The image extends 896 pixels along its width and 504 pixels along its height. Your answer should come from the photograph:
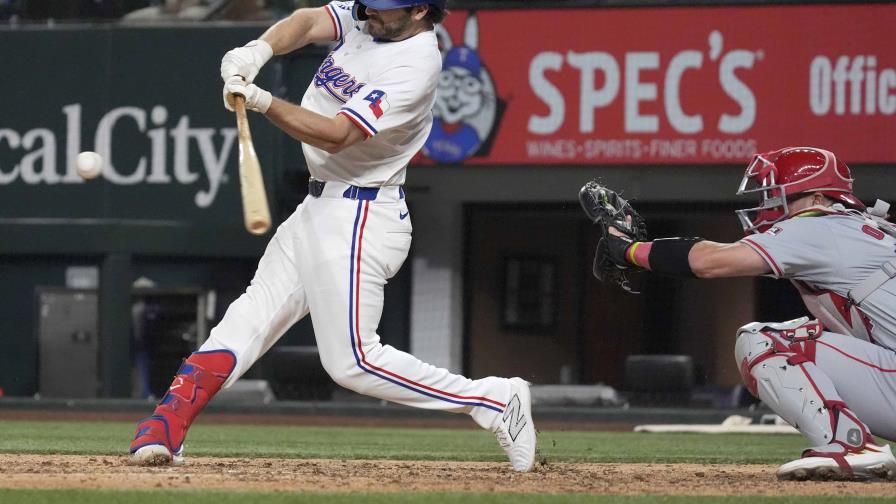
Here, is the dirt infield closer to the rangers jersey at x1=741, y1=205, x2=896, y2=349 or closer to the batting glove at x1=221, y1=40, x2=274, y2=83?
the rangers jersey at x1=741, y1=205, x2=896, y2=349

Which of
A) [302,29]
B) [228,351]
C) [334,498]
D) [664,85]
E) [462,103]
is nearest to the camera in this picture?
[334,498]

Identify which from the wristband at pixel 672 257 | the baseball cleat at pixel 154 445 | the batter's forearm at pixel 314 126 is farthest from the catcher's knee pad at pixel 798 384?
the baseball cleat at pixel 154 445

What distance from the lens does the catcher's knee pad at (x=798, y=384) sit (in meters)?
5.32

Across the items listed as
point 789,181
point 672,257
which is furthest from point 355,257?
point 789,181

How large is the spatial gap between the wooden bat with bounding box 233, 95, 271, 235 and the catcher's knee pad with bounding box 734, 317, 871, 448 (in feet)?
6.07

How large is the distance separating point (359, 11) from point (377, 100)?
56 centimetres

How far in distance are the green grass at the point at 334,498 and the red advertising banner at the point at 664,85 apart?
10.3 m

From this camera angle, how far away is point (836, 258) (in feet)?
17.3

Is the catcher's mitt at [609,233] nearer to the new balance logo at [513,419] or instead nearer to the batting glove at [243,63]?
the new balance logo at [513,419]

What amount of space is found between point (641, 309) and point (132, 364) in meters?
6.08

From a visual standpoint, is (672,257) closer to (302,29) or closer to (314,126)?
(314,126)

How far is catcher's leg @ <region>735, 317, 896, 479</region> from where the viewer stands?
529cm

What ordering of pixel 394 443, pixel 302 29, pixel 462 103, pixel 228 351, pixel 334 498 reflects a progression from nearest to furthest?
pixel 334 498
pixel 228 351
pixel 302 29
pixel 394 443
pixel 462 103

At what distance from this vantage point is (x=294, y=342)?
16.5m
